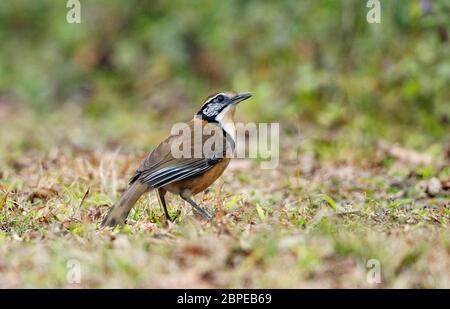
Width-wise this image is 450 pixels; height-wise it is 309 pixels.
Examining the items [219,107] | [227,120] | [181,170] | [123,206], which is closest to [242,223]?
[181,170]

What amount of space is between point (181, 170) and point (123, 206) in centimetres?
56

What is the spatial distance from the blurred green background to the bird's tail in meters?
3.00

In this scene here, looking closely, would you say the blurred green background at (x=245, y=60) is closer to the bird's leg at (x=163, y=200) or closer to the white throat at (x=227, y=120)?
the white throat at (x=227, y=120)

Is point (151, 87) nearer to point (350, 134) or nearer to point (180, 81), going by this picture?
point (180, 81)

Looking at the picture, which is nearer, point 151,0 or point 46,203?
point 46,203

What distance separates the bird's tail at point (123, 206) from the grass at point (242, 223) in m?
0.13

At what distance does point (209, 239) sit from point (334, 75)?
637 centimetres

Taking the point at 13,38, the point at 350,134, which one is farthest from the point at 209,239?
the point at 13,38

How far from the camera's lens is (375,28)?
10.8 meters

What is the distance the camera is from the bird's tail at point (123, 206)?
623 cm

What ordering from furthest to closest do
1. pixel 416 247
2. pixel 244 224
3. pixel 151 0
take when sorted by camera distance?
pixel 151 0 < pixel 244 224 < pixel 416 247

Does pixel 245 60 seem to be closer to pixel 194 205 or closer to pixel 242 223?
pixel 194 205

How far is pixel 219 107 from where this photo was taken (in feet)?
24.4

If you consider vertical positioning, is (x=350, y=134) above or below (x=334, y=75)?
below
